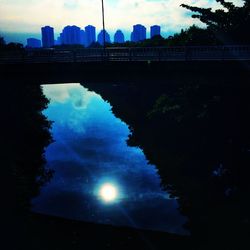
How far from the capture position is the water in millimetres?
24953

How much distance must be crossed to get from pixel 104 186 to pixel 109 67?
1167 cm

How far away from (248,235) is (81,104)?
2847 inches

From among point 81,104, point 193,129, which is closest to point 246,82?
point 193,129

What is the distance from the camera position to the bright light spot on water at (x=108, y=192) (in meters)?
27.9

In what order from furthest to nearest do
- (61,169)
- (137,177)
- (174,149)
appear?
(174,149) < (61,169) < (137,177)

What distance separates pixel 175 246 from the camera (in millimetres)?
21000

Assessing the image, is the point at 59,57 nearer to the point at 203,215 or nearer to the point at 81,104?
the point at 203,215

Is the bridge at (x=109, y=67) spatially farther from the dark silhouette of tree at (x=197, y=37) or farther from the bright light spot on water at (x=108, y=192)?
the dark silhouette of tree at (x=197, y=37)

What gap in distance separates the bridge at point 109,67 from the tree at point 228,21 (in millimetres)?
9486

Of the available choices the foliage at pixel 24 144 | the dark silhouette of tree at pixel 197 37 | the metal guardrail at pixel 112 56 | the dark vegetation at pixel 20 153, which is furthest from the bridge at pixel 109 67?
the dark silhouette of tree at pixel 197 37

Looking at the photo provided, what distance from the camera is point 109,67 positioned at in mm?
24359

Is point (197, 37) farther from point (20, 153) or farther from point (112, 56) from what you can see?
point (20, 153)

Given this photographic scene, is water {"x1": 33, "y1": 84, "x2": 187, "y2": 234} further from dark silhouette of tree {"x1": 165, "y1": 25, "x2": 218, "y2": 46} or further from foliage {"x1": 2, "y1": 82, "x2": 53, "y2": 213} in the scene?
dark silhouette of tree {"x1": 165, "y1": 25, "x2": 218, "y2": 46}

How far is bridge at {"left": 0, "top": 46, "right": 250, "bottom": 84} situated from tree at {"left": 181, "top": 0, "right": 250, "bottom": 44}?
9486mm
